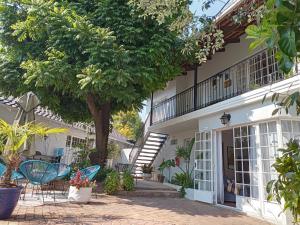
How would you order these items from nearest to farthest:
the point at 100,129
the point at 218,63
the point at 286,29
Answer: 1. the point at 286,29
2. the point at 100,129
3. the point at 218,63

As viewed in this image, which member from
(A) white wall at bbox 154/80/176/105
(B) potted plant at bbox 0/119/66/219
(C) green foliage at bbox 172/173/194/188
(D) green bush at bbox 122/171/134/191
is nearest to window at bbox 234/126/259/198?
(C) green foliage at bbox 172/173/194/188

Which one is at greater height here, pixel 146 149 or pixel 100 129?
pixel 100 129

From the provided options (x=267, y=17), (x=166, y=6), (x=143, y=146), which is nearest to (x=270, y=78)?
(x=166, y=6)

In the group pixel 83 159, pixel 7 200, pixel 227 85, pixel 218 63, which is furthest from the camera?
pixel 218 63

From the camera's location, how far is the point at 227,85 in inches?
425

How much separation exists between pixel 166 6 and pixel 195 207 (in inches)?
230

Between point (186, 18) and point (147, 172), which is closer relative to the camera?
point (186, 18)

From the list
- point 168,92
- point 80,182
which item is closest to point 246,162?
point 80,182

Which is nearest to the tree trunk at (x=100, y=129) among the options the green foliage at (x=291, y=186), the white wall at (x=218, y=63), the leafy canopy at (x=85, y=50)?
the leafy canopy at (x=85, y=50)

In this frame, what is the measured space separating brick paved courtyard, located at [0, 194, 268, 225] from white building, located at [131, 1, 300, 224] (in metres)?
1.02

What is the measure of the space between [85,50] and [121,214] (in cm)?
486

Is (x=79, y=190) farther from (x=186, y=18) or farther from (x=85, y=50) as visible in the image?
(x=186, y=18)

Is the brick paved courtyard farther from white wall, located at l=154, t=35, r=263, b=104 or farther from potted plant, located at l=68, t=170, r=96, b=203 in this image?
white wall, located at l=154, t=35, r=263, b=104

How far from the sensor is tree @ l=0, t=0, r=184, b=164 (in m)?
8.34
